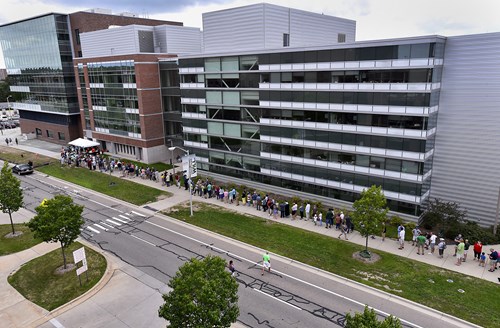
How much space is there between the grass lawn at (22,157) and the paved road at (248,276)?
80.1 ft

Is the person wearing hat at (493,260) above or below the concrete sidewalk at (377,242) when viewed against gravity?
above

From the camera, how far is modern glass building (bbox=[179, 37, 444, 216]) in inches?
1096

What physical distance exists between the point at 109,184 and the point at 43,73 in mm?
36960

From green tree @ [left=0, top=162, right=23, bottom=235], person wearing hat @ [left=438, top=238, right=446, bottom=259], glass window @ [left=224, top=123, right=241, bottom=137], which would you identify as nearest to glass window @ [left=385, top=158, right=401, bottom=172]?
person wearing hat @ [left=438, top=238, right=446, bottom=259]

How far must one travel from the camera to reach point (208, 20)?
4078 cm

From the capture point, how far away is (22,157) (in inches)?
2190

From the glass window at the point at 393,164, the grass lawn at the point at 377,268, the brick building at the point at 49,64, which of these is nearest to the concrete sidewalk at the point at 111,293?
the grass lawn at the point at 377,268

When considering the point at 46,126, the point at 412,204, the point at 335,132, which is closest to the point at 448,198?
the point at 412,204

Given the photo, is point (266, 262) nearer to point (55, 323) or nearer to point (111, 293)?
point (111, 293)

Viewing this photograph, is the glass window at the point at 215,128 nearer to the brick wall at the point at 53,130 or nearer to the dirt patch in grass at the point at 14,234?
the dirt patch in grass at the point at 14,234

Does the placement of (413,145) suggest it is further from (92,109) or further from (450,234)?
(92,109)

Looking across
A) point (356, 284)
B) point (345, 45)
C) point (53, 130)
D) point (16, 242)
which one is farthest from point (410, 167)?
point (53, 130)

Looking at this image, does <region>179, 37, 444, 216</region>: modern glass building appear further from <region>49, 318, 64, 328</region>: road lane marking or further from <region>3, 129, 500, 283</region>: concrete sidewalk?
<region>49, 318, 64, 328</region>: road lane marking

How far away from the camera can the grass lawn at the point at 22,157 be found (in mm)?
53575
